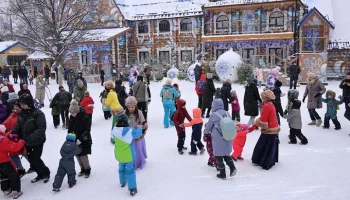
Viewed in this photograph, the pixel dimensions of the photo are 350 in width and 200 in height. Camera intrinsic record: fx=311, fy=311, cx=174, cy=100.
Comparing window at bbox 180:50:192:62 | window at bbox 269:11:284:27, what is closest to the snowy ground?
window at bbox 269:11:284:27

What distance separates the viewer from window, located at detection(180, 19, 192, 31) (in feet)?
86.3

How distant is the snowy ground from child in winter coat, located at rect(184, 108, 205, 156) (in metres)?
0.22

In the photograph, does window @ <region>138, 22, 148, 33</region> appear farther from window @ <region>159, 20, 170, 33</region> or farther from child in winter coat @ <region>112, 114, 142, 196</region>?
child in winter coat @ <region>112, 114, 142, 196</region>

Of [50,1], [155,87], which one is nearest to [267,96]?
[155,87]

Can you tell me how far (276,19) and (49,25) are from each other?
Result: 53.3ft

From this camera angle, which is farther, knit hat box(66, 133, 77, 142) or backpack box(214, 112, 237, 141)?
knit hat box(66, 133, 77, 142)

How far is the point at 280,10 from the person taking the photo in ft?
76.4

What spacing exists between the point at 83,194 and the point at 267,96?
152 inches

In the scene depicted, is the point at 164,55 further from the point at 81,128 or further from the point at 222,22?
the point at 81,128

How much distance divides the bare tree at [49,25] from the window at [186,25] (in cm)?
851

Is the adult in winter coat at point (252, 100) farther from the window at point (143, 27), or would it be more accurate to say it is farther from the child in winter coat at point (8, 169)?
the window at point (143, 27)

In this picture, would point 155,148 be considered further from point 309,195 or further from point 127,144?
point 309,195

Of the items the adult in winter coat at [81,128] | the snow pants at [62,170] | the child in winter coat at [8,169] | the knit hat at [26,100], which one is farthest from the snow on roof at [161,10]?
the child in winter coat at [8,169]

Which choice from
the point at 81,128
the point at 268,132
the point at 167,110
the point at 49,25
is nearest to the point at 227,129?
the point at 268,132
